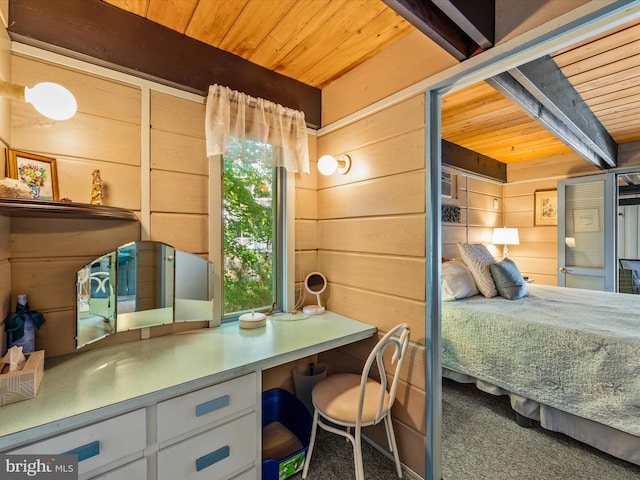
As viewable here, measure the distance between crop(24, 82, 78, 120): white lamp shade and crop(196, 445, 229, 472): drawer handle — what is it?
1.42m

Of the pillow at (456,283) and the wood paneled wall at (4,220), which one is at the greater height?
the wood paneled wall at (4,220)

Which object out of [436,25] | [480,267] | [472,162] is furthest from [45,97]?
[472,162]

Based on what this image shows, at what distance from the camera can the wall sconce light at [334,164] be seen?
1928 mm

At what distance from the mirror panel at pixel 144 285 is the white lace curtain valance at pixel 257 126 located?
2.12 feet

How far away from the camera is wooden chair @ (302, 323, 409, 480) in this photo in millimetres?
1294

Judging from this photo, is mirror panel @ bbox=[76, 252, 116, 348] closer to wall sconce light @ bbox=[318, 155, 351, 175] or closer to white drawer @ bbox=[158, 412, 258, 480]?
white drawer @ bbox=[158, 412, 258, 480]

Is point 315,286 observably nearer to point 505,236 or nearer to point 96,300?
point 96,300

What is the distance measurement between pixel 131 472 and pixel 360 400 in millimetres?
914

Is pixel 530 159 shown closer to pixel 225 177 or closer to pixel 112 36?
pixel 225 177

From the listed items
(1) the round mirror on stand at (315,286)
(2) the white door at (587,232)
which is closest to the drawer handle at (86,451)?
(1) the round mirror on stand at (315,286)

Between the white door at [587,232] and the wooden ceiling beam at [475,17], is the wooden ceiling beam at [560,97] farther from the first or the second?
the white door at [587,232]

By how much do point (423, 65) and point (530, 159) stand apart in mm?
3681

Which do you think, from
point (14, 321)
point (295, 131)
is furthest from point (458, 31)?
point (14, 321)

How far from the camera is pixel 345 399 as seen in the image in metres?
1.48
